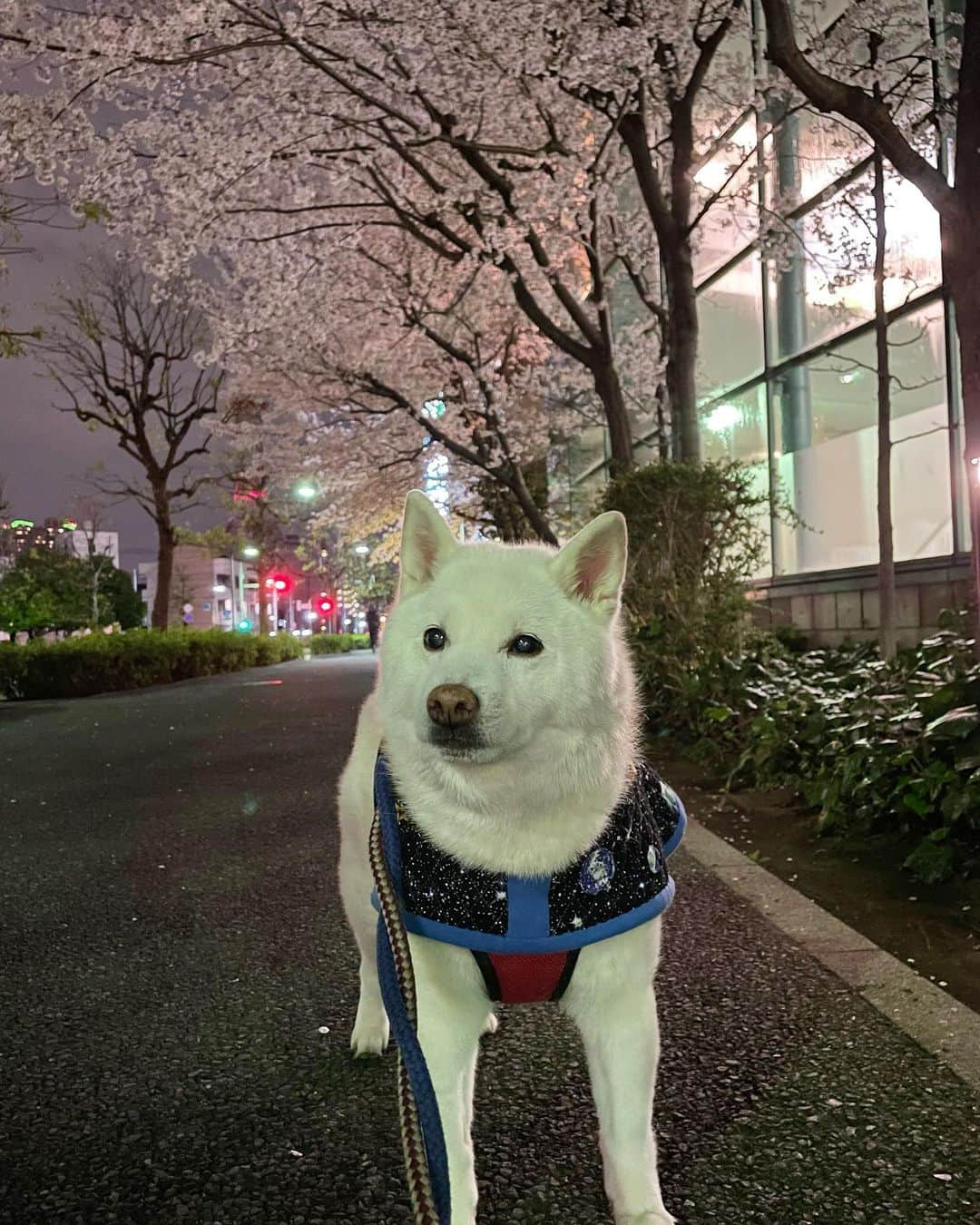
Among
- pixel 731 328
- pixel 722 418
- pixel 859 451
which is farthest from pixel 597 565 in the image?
pixel 731 328

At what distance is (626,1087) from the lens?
5.57 ft

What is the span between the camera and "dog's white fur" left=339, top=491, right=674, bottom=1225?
168 centimetres

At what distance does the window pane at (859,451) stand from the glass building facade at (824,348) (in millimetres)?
20

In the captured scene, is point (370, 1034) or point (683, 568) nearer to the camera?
point (370, 1034)

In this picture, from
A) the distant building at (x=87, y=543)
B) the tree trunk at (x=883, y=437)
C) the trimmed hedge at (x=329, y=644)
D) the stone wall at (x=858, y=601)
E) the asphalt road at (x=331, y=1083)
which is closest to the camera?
the asphalt road at (x=331, y=1083)

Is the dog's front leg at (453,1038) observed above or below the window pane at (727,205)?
below

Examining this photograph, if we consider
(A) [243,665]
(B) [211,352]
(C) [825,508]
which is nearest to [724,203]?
(C) [825,508]

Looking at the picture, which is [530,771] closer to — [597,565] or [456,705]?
[456,705]

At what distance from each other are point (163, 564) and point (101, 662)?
961cm

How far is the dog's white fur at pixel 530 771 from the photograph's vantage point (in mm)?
1683

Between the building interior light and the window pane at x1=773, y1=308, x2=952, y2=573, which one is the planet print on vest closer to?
the window pane at x1=773, y1=308, x2=952, y2=573

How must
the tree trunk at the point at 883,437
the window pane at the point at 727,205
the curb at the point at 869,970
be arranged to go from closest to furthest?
the curb at the point at 869,970
the tree trunk at the point at 883,437
the window pane at the point at 727,205

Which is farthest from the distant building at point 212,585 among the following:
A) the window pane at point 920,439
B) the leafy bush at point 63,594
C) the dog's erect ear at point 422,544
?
the dog's erect ear at point 422,544

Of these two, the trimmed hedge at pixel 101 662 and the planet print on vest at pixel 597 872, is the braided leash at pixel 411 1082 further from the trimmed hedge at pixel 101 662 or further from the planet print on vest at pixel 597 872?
the trimmed hedge at pixel 101 662
